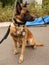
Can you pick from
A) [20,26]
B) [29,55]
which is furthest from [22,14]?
[29,55]

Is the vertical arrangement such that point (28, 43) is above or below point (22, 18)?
below

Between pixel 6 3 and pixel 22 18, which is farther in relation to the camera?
pixel 6 3

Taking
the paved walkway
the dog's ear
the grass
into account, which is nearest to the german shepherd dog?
the dog's ear

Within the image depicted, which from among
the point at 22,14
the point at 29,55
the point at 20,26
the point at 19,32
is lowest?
the point at 29,55

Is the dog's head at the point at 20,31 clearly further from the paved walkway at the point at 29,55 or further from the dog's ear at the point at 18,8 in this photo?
the paved walkway at the point at 29,55

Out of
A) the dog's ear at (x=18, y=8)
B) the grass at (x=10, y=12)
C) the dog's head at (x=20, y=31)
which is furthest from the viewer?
the grass at (x=10, y=12)

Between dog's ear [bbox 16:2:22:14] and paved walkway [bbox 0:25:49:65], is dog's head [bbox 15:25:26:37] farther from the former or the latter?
paved walkway [bbox 0:25:49:65]

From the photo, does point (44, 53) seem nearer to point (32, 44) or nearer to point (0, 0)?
point (32, 44)

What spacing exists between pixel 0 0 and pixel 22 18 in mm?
5541

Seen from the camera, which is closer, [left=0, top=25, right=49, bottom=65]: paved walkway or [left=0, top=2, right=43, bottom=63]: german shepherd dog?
[left=0, top=2, right=43, bottom=63]: german shepherd dog

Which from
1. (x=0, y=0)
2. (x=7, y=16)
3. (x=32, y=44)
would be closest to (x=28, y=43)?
(x=32, y=44)

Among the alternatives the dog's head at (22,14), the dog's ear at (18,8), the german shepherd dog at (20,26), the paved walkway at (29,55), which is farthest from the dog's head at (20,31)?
the paved walkway at (29,55)

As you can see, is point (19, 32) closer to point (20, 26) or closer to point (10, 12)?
point (20, 26)

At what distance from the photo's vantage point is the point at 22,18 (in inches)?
169
